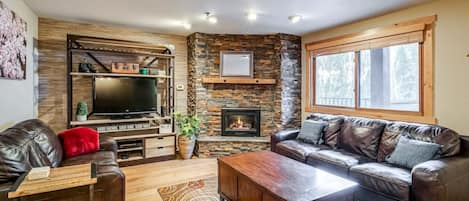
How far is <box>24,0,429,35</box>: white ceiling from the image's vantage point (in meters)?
3.24

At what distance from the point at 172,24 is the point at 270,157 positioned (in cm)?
274

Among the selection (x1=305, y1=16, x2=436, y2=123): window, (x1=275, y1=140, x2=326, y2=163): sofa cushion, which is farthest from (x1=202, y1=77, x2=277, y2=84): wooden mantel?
(x1=275, y1=140, x2=326, y2=163): sofa cushion

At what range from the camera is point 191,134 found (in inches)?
185

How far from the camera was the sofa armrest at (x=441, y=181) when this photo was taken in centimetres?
217

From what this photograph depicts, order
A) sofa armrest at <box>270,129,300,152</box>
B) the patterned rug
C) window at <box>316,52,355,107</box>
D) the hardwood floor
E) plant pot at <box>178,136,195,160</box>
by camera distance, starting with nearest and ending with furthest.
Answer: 1. the patterned rug
2. the hardwood floor
3. sofa armrest at <box>270,129,300,152</box>
4. window at <box>316,52,355,107</box>
5. plant pot at <box>178,136,195,160</box>

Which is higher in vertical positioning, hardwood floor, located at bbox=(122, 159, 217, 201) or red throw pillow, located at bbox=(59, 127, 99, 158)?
red throw pillow, located at bbox=(59, 127, 99, 158)

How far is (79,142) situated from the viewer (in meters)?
3.16

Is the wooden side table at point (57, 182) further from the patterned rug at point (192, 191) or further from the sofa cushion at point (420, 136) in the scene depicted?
the sofa cushion at point (420, 136)

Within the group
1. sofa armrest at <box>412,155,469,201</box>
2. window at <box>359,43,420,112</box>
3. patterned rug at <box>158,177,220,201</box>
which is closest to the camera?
sofa armrest at <box>412,155,469,201</box>

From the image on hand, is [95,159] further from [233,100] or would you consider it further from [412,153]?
[412,153]

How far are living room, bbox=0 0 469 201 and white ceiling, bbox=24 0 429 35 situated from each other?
0.03 metres

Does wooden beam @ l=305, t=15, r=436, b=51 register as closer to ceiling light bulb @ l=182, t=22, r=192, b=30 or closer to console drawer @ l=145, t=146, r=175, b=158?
ceiling light bulb @ l=182, t=22, r=192, b=30

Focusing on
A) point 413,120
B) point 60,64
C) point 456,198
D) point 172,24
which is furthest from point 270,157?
point 60,64

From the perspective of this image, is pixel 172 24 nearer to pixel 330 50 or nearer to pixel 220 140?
pixel 220 140
